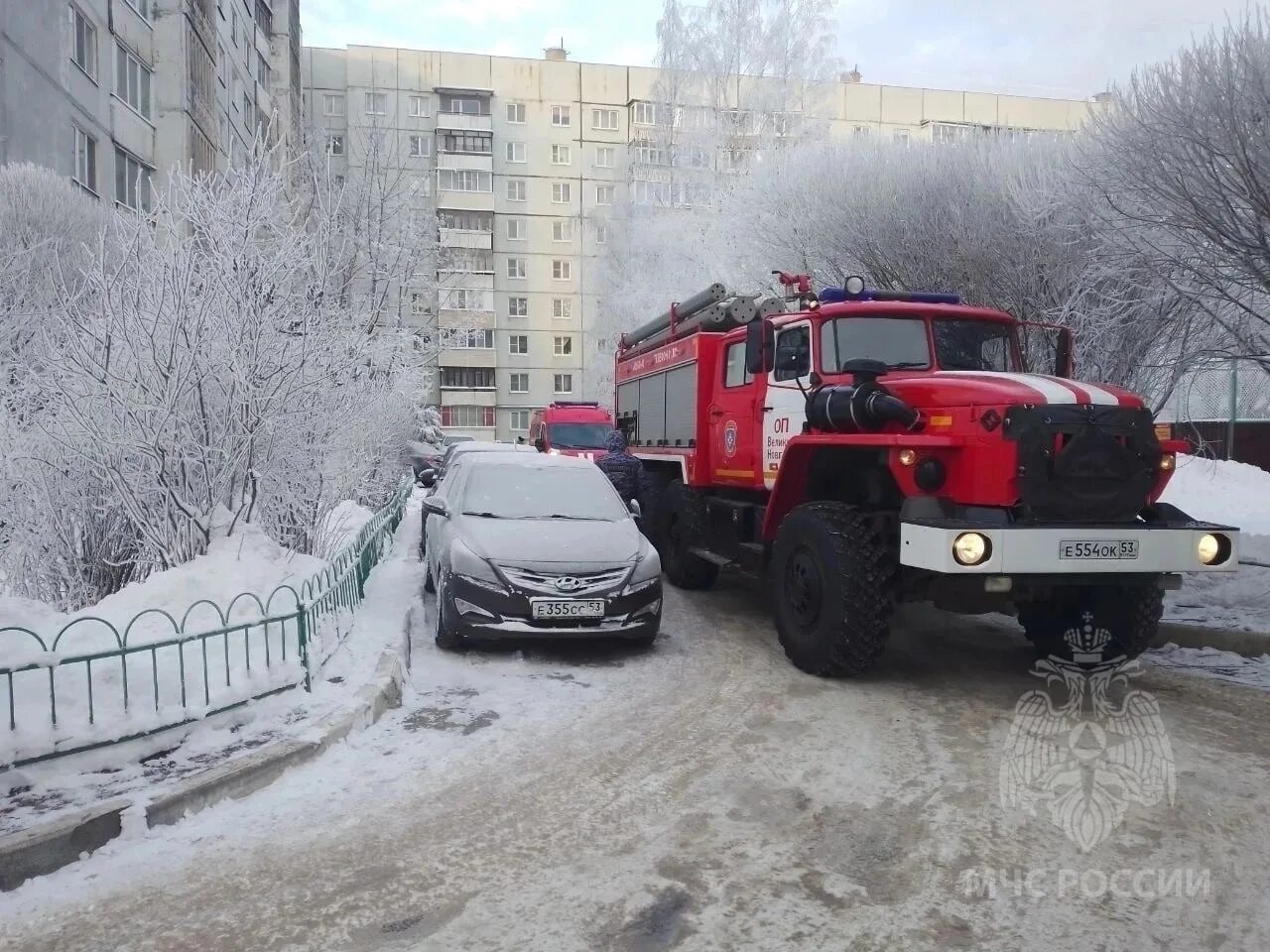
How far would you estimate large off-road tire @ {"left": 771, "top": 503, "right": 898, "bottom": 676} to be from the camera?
6121 millimetres

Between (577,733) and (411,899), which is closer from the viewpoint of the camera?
(411,899)

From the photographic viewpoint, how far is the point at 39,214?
16.4 meters

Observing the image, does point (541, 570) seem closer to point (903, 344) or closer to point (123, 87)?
point (903, 344)

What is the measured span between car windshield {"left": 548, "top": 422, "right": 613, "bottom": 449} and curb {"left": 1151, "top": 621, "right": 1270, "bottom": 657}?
1255 centimetres


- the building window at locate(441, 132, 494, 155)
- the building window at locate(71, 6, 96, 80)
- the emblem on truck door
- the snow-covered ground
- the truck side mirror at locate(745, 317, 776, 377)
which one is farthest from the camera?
the building window at locate(441, 132, 494, 155)

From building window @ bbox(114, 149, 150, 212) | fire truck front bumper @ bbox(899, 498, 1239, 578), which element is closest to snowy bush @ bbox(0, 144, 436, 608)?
fire truck front bumper @ bbox(899, 498, 1239, 578)

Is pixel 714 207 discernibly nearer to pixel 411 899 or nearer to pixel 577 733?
pixel 577 733

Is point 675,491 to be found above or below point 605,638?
above

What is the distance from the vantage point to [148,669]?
502 centimetres

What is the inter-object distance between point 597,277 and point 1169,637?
29.9m

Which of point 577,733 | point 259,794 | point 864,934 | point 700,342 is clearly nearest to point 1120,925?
point 864,934

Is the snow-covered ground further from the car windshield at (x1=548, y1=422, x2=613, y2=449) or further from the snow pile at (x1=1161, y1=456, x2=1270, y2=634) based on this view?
the car windshield at (x1=548, y1=422, x2=613, y2=449)

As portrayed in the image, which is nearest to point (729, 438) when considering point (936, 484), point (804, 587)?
point (804, 587)

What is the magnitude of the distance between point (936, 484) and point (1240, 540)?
7.29m
